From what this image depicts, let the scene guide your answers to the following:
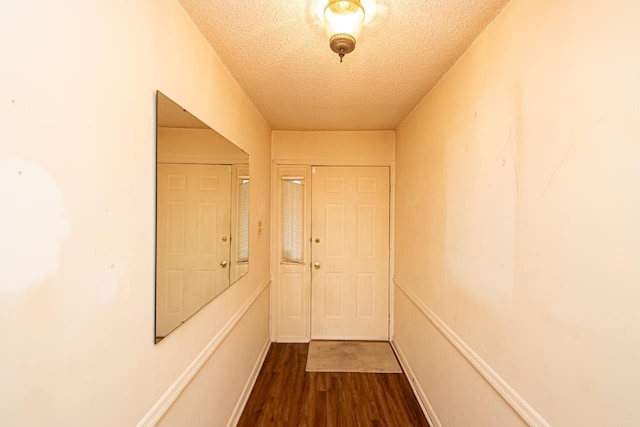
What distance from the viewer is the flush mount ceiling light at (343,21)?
1.11 m

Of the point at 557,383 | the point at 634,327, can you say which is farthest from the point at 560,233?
the point at 557,383

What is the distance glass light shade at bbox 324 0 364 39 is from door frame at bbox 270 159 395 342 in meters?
2.21

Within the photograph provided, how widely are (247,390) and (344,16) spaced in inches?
103

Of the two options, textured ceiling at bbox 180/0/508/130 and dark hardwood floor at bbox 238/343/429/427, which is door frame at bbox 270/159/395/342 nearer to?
dark hardwood floor at bbox 238/343/429/427

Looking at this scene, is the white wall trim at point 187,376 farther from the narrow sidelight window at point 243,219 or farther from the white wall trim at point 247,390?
the white wall trim at point 247,390

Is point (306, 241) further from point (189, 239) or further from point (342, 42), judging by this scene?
point (342, 42)

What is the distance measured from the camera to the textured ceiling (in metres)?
1.29

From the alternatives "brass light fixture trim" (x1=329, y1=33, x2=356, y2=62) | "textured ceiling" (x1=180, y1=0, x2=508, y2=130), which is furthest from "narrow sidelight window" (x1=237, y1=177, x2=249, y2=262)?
"brass light fixture trim" (x1=329, y1=33, x2=356, y2=62)

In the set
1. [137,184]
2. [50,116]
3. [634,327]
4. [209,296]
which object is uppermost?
[50,116]

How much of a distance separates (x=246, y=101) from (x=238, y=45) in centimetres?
73

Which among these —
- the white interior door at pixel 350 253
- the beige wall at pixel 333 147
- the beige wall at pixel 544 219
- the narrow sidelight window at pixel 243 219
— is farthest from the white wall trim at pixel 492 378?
the beige wall at pixel 333 147

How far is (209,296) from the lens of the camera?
152 cm

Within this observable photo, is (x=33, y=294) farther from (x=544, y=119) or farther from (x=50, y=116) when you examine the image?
(x=544, y=119)

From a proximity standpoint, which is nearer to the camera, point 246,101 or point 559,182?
point 559,182
